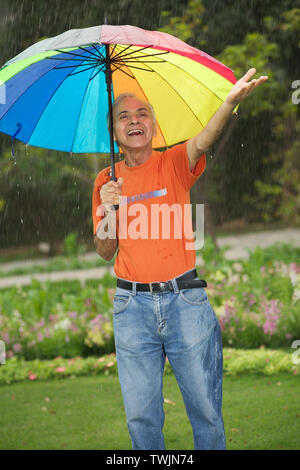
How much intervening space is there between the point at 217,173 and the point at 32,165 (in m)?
8.90

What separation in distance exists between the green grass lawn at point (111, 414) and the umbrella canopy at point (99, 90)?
211cm

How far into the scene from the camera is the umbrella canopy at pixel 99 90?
2820 millimetres

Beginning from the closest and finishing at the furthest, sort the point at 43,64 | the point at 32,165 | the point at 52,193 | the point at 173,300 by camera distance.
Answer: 1. the point at 173,300
2. the point at 43,64
3. the point at 32,165
4. the point at 52,193

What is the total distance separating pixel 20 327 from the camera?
20.4ft

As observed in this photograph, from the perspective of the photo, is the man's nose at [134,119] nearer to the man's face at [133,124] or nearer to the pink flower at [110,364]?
the man's face at [133,124]

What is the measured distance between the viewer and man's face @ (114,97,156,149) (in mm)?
2742

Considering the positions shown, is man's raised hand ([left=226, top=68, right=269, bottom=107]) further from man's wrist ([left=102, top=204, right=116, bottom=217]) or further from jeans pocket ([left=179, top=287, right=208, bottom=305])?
jeans pocket ([left=179, top=287, right=208, bottom=305])

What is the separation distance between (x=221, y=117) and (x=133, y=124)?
44 cm

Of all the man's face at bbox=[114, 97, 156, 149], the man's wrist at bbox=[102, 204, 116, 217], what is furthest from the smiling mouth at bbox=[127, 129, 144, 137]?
the man's wrist at bbox=[102, 204, 116, 217]

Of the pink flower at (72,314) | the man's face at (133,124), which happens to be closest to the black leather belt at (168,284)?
the man's face at (133,124)

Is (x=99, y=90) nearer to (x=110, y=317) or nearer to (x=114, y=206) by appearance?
(x=114, y=206)
